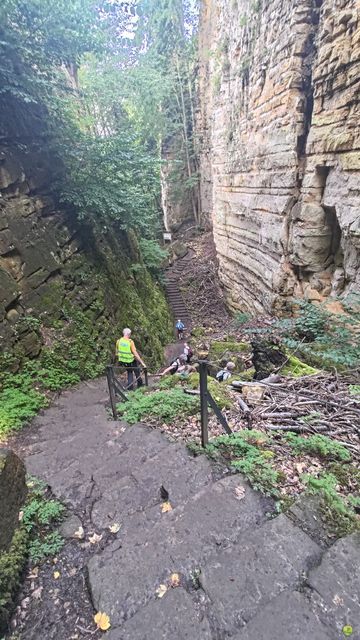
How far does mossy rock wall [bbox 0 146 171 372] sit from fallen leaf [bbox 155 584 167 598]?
5.16 m

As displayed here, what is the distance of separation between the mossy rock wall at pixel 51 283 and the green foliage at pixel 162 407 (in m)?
2.59

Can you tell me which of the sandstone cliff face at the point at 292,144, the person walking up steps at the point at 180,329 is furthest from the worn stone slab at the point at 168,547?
the person walking up steps at the point at 180,329

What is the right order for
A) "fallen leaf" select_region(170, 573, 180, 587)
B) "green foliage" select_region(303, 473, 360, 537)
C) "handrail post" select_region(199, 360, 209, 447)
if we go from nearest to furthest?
"fallen leaf" select_region(170, 573, 180, 587), "green foliage" select_region(303, 473, 360, 537), "handrail post" select_region(199, 360, 209, 447)

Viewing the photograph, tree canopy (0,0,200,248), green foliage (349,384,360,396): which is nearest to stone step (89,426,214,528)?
green foliage (349,384,360,396)

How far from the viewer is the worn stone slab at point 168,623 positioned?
1.66 meters

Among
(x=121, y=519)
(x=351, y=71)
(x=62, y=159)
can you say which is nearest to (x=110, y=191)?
(x=62, y=159)

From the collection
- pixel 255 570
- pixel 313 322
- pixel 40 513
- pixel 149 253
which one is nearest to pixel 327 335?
pixel 313 322

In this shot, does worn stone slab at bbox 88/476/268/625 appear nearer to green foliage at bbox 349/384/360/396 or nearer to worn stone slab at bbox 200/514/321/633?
worn stone slab at bbox 200/514/321/633

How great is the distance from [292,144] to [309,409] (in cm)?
646

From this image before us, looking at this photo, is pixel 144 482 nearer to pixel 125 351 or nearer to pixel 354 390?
pixel 354 390

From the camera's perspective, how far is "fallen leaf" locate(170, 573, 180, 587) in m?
1.94

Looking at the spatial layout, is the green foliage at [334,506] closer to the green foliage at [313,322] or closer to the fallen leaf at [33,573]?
the fallen leaf at [33,573]

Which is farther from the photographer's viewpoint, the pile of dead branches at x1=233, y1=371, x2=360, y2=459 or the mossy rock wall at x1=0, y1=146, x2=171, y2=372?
the mossy rock wall at x1=0, y1=146, x2=171, y2=372

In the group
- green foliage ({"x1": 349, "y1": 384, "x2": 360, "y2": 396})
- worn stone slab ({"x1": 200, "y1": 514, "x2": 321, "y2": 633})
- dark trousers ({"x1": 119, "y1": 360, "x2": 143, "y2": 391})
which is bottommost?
dark trousers ({"x1": 119, "y1": 360, "x2": 143, "y2": 391})
